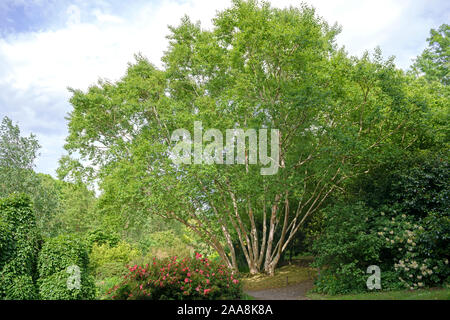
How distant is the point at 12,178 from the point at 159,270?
1459 cm

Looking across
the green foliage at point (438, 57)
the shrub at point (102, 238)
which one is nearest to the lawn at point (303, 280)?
the shrub at point (102, 238)

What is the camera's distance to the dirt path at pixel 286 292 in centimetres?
1048

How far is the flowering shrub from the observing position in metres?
6.79

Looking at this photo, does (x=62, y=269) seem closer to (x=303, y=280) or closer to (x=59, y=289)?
(x=59, y=289)

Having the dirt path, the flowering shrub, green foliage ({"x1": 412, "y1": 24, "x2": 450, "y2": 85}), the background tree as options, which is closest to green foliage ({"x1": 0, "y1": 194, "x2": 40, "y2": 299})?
the flowering shrub

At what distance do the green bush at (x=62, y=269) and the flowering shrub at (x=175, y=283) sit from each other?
1237 millimetres

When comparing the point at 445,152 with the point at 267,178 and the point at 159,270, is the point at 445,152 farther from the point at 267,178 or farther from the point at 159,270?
the point at 159,270

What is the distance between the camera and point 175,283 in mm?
6926

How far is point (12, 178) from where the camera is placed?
17328 mm

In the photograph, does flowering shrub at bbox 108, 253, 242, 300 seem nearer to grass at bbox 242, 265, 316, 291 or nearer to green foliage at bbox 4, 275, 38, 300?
green foliage at bbox 4, 275, 38, 300

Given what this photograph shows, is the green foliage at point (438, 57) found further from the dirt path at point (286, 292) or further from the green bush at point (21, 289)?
the green bush at point (21, 289)

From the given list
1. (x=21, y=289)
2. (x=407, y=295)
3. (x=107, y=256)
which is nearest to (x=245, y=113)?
(x=407, y=295)

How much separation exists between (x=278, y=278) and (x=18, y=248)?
988 centimetres
